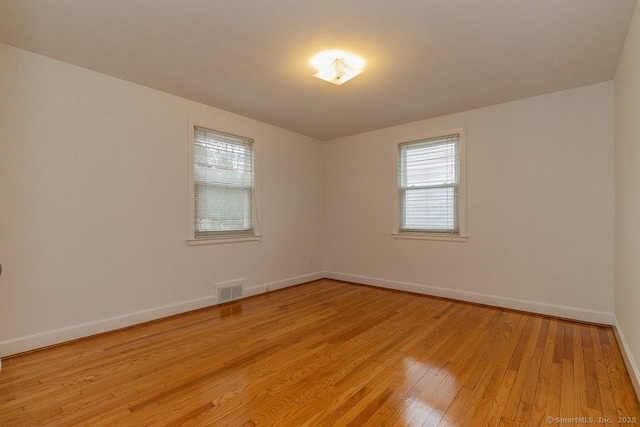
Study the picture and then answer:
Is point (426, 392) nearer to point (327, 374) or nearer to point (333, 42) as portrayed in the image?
point (327, 374)

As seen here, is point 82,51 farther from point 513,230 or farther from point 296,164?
point 513,230

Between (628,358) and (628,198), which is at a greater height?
(628,198)

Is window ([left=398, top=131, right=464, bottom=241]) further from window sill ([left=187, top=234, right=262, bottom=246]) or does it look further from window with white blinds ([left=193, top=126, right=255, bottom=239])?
window with white blinds ([left=193, top=126, right=255, bottom=239])

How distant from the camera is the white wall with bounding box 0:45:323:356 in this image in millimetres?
2600

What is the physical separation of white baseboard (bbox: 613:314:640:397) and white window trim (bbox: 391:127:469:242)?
166 cm

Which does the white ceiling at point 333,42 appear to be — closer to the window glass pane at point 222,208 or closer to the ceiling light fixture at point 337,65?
the ceiling light fixture at point 337,65

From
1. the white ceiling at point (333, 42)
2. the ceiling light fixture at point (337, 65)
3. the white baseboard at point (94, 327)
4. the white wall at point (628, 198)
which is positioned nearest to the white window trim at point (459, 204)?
the white ceiling at point (333, 42)

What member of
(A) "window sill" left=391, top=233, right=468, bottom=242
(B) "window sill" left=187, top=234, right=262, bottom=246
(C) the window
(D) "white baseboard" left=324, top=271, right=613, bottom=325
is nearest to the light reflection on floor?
(D) "white baseboard" left=324, top=271, right=613, bottom=325

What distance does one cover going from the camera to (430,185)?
446cm

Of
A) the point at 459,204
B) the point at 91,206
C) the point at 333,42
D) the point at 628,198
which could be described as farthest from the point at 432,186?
the point at 91,206

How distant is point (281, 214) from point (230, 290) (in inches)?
55.0

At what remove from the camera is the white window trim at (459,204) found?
13.5 ft

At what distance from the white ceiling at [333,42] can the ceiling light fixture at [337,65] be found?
9cm

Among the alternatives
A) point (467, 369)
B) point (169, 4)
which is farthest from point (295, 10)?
point (467, 369)
